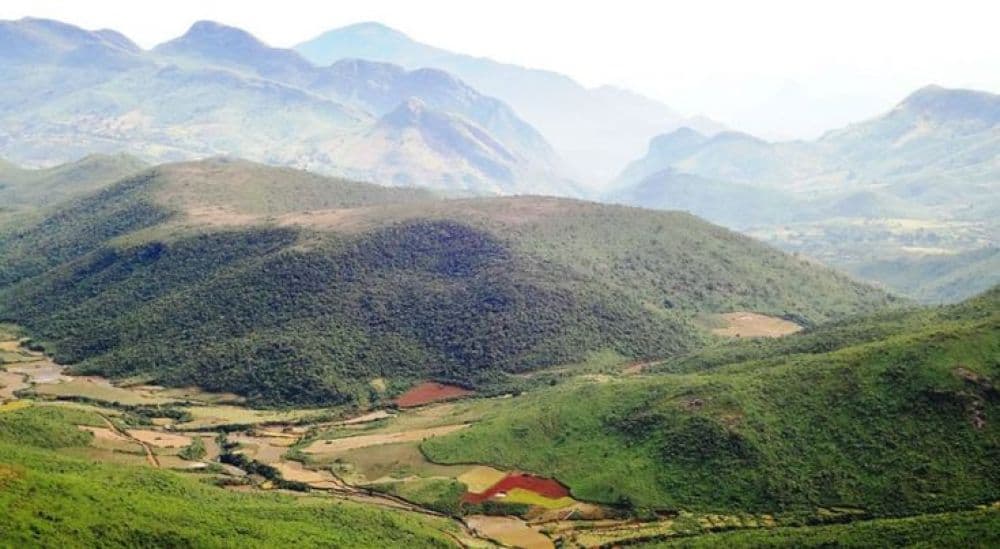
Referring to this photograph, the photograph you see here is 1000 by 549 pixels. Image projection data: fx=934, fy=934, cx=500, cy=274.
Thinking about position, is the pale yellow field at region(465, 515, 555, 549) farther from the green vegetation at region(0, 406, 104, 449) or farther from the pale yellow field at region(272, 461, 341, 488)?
the green vegetation at region(0, 406, 104, 449)

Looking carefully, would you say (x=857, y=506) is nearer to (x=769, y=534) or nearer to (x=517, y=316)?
(x=769, y=534)

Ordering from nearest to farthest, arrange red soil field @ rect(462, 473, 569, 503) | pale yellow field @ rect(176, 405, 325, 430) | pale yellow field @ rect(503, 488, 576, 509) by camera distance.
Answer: pale yellow field @ rect(503, 488, 576, 509), red soil field @ rect(462, 473, 569, 503), pale yellow field @ rect(176, 405, 325, 430)

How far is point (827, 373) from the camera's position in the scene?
385ft

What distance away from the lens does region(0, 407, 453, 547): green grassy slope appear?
7538cm

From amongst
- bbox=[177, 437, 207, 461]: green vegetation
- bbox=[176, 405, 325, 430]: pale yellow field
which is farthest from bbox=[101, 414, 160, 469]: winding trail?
bbox=[176, 405, 325, 430]: pale yellow field

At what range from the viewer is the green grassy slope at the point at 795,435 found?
101188 mm

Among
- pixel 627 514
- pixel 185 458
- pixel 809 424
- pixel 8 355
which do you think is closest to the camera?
pixel 627 514

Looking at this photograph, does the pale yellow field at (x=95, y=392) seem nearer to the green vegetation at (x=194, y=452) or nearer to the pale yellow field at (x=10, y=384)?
the pale yellow field at (x=10, y=384)

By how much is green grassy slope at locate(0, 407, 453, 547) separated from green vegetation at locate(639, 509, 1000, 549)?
28.3 m

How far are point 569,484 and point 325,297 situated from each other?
92.4 metres

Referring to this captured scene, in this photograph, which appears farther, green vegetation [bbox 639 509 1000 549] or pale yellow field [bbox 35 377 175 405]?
pale yellow field [bbox 35 377 175 405]

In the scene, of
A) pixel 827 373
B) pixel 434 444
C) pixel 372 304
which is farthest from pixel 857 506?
pixel 372 304

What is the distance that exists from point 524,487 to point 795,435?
3276 centimetres

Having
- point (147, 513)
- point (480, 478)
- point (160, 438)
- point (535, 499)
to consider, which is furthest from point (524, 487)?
point (160, 438)
